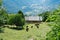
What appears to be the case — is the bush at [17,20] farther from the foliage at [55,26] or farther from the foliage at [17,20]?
the foliage at [55,26]

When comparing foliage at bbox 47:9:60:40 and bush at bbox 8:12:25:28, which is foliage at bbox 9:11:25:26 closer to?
bush at bbox 8:12:25:28

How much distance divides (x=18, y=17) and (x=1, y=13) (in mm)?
4623

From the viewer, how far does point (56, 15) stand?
702 cm

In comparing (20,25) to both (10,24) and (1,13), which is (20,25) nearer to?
(10,24)

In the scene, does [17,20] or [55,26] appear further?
[17,20]

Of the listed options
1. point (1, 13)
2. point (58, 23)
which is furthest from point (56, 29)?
point (1, 13)

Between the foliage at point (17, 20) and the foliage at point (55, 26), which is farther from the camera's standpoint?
the foliage at point (17, 20)

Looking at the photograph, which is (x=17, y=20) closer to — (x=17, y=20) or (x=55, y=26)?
(x=17, y=20)

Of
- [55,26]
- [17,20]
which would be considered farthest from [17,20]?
[55,26]

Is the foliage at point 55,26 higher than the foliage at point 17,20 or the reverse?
higher

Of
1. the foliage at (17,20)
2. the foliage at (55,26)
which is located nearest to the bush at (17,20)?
the foliage at (17,20)

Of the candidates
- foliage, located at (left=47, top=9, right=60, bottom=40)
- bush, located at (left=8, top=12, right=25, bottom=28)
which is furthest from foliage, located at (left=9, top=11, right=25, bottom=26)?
foliage, located at (left=47, top=9, right=60, bottom=40)

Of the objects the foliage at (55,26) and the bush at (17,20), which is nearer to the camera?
the foliage at (55,26)

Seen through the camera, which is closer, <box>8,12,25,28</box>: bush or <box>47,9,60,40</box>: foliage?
<box>47,9,60,40</box>: foliage
